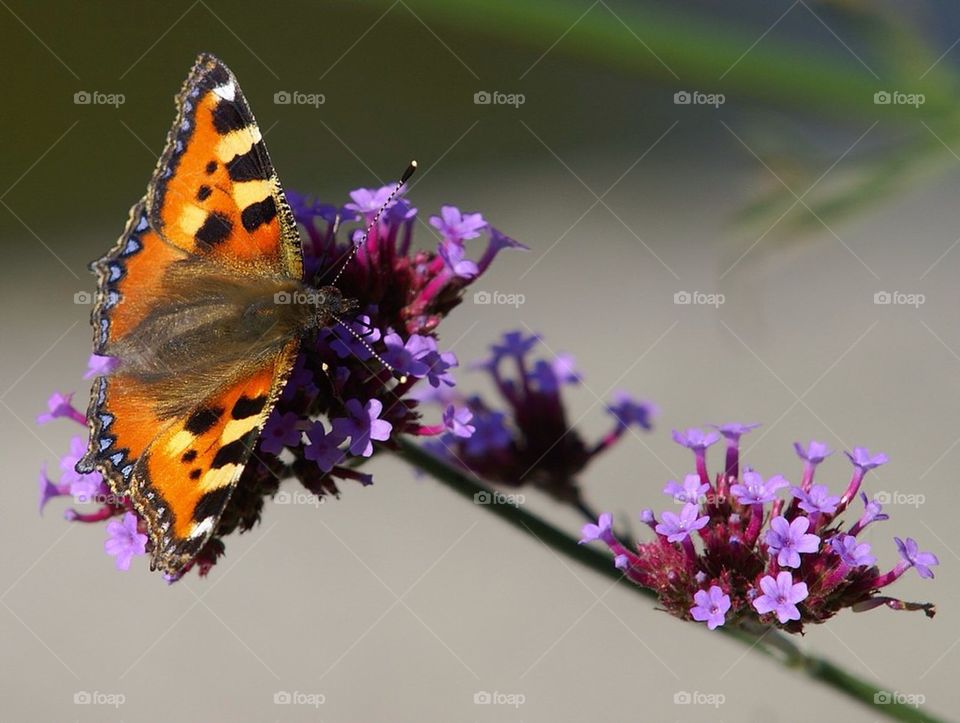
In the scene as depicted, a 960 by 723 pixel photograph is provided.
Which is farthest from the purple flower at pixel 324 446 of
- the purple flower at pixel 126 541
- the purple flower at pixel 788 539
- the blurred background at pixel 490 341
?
the blurred background at pixel 490 341

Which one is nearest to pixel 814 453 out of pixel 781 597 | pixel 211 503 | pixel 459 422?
pixel 781 597

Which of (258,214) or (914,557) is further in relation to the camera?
(258,214)

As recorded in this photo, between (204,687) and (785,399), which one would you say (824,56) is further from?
(204,687)

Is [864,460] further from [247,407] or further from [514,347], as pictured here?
[247,407]

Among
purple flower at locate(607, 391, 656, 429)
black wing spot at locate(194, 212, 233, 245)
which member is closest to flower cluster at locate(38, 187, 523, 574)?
black wing spot at locate(194, 212, 233, 245)

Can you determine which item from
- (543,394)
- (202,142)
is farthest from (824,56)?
(202,142)
